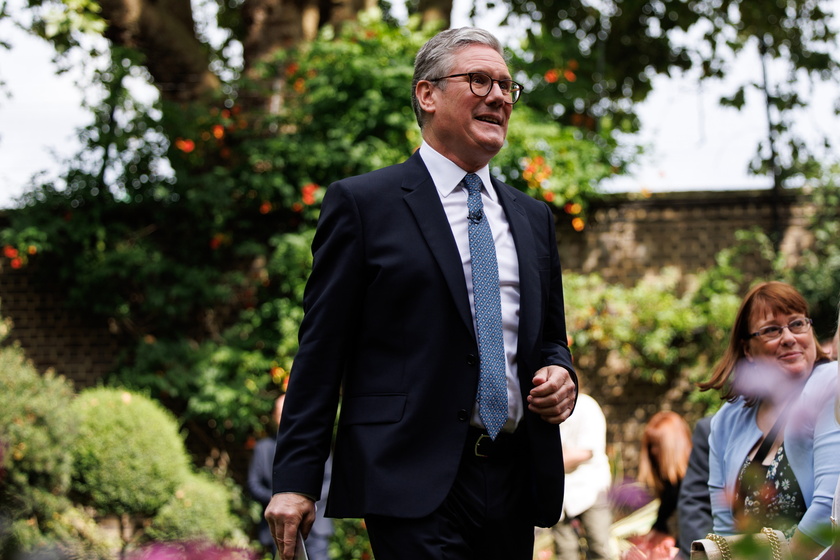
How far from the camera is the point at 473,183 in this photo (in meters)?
2.40

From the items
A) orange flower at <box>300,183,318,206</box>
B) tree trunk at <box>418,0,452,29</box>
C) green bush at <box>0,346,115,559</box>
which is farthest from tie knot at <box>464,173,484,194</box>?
tree trunk at <box>418,0,452,29</box>

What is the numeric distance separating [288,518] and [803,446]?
1.49 metres

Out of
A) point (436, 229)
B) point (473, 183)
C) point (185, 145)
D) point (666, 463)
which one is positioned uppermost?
point (185, 145)

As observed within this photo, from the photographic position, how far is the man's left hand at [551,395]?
2.12 metres

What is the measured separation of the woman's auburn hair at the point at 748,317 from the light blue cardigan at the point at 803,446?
0.10 m

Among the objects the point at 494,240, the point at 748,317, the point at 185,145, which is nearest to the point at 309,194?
the point at 185,145

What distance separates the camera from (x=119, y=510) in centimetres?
740

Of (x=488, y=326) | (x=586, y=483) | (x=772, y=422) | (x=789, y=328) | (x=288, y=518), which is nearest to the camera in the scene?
(x=288, y=518)

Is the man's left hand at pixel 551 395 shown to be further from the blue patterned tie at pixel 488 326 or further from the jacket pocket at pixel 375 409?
the jacket pocket at pixel 375 409

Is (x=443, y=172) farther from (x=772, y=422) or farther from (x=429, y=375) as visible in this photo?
(x=772, y=422)

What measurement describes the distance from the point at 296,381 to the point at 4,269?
814 centimetres

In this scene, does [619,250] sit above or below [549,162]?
below

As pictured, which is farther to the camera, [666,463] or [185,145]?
[185,145]

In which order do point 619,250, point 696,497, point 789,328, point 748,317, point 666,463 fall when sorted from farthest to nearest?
point 619,250, point 666,463, point 696,497, point 748,317, point 789,328
